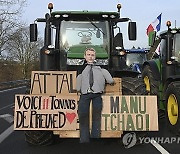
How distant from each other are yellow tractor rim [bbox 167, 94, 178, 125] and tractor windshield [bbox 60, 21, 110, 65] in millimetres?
1863

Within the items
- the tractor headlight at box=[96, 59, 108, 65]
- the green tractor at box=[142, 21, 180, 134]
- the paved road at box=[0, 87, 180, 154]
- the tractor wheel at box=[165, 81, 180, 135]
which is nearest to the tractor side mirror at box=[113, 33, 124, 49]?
the tractor headlight at box=[96, 59, 108, 65]

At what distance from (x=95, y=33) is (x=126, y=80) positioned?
5.14 feet

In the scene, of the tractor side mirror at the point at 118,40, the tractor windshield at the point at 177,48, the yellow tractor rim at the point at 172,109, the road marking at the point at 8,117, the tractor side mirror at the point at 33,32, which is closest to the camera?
the yellow tractor rim at the point at 172,109

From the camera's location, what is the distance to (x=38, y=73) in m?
6.95

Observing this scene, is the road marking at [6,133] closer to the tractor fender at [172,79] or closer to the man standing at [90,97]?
the man standing at [90,97]

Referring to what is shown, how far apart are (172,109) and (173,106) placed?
0.07 metres

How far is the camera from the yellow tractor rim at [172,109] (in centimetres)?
838

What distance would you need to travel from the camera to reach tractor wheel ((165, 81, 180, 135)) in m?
7.99

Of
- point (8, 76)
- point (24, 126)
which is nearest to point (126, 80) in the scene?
point (24, 126)

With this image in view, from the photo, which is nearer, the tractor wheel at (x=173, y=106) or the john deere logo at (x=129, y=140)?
the john deere logo at (x=129, y=140)

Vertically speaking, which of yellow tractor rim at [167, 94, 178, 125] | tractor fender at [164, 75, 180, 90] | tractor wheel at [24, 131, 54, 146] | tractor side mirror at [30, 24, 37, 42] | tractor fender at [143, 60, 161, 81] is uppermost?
tractor side mirror at [30, 24, 37, 42]

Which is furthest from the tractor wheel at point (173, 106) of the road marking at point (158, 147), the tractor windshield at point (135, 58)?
the tractor windshield at point (135, 58)

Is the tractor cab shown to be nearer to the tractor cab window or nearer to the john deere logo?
the tractor cab window

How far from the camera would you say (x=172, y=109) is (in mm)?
8516
